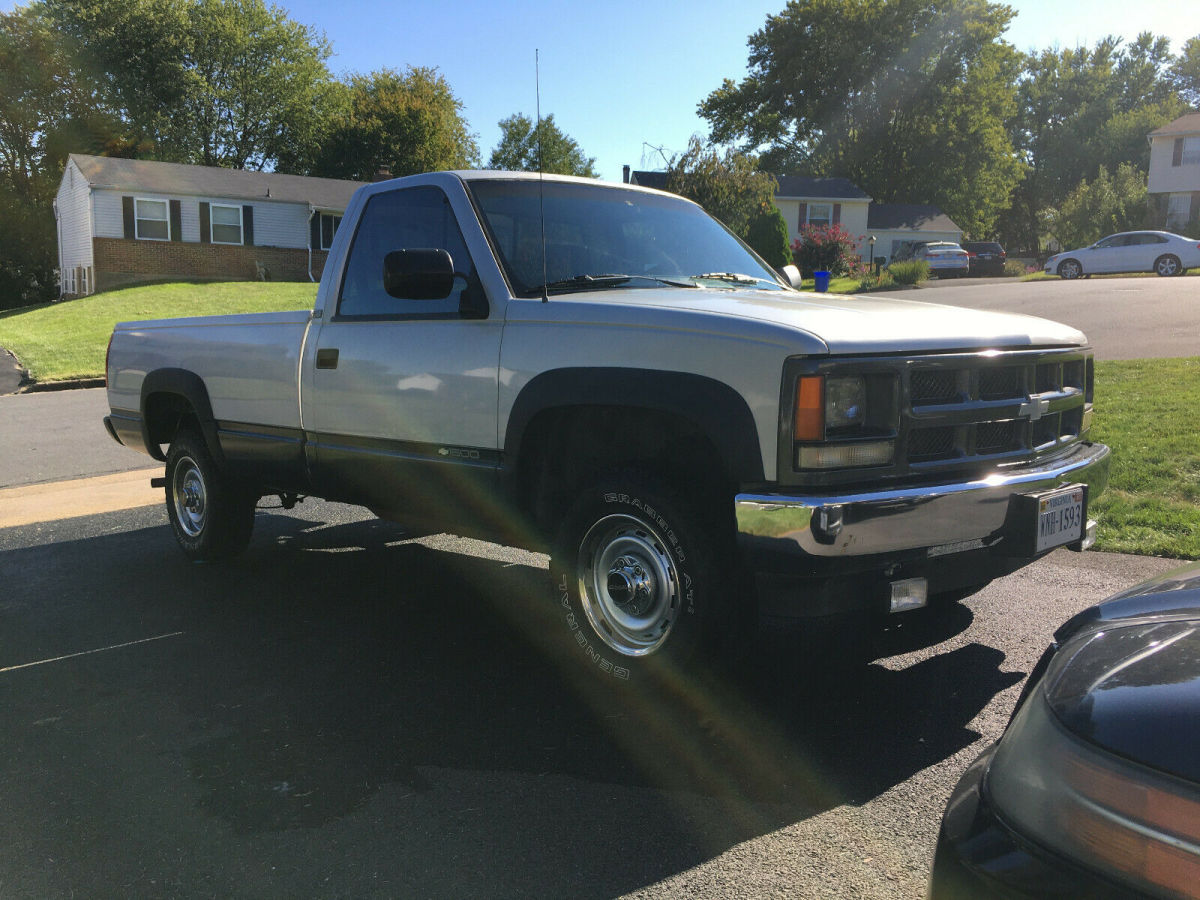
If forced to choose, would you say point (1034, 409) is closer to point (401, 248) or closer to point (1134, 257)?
point (401, 248)

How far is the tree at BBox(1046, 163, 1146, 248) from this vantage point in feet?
176

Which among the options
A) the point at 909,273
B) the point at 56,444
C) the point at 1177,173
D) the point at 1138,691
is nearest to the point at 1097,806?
the point at 1138,691

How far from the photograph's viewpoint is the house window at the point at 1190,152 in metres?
48.7

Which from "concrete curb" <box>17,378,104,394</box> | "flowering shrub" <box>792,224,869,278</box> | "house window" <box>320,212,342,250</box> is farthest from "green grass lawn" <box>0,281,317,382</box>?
"flowering shrub" <box>792,224,869,278</box>

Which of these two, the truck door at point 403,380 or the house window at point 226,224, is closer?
the truck door at point 403,380

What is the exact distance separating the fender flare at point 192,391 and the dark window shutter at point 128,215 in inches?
1261

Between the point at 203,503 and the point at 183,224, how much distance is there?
107ft

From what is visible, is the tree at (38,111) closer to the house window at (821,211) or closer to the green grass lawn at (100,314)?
the green grass lawn at (100,314)

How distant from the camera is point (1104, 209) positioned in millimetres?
54531

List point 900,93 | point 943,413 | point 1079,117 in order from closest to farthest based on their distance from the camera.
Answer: point 943,413 < point 900,93 < point 1079,117

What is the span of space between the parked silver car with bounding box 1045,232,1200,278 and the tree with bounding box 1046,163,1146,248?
23.9 meters

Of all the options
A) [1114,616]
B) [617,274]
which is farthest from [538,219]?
[1114,616]

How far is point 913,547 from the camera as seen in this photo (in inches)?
131

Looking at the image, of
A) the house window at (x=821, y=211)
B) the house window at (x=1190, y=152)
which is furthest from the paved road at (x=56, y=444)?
the house window at (x=1190, y=152)
